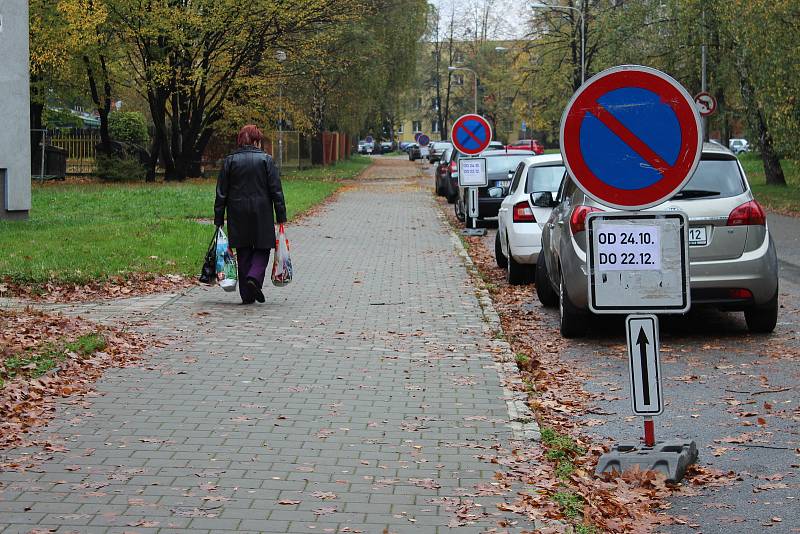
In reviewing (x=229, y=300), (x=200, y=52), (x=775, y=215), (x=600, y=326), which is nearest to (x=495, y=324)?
(x=600, y=326)

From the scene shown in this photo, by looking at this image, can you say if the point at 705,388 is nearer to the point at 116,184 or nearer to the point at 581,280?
the point at 581,280

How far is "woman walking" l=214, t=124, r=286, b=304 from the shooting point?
38.5 feet

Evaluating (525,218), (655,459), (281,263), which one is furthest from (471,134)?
(655,459)

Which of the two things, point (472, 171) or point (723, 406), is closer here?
point (723, 406)

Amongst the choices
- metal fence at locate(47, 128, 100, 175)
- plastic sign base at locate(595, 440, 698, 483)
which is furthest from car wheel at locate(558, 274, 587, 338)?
metal fence at locate(47, 128, 100, 175)

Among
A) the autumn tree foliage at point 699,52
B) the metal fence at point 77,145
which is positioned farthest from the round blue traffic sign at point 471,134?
the metal fence at point 77,145

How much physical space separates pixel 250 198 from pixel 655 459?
6768mm

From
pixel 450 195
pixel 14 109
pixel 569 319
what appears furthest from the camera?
pixel 450 195

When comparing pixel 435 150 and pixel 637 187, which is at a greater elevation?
pixel 435 150

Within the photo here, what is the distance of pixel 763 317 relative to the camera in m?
10.3

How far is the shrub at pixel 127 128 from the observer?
170ft

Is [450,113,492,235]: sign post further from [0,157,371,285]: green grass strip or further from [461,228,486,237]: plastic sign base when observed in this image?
[0,157,371,285]: green grass strip

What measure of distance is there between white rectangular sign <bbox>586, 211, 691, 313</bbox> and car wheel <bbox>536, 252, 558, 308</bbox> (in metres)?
6.28

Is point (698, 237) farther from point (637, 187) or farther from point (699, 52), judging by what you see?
point (699, 52)
